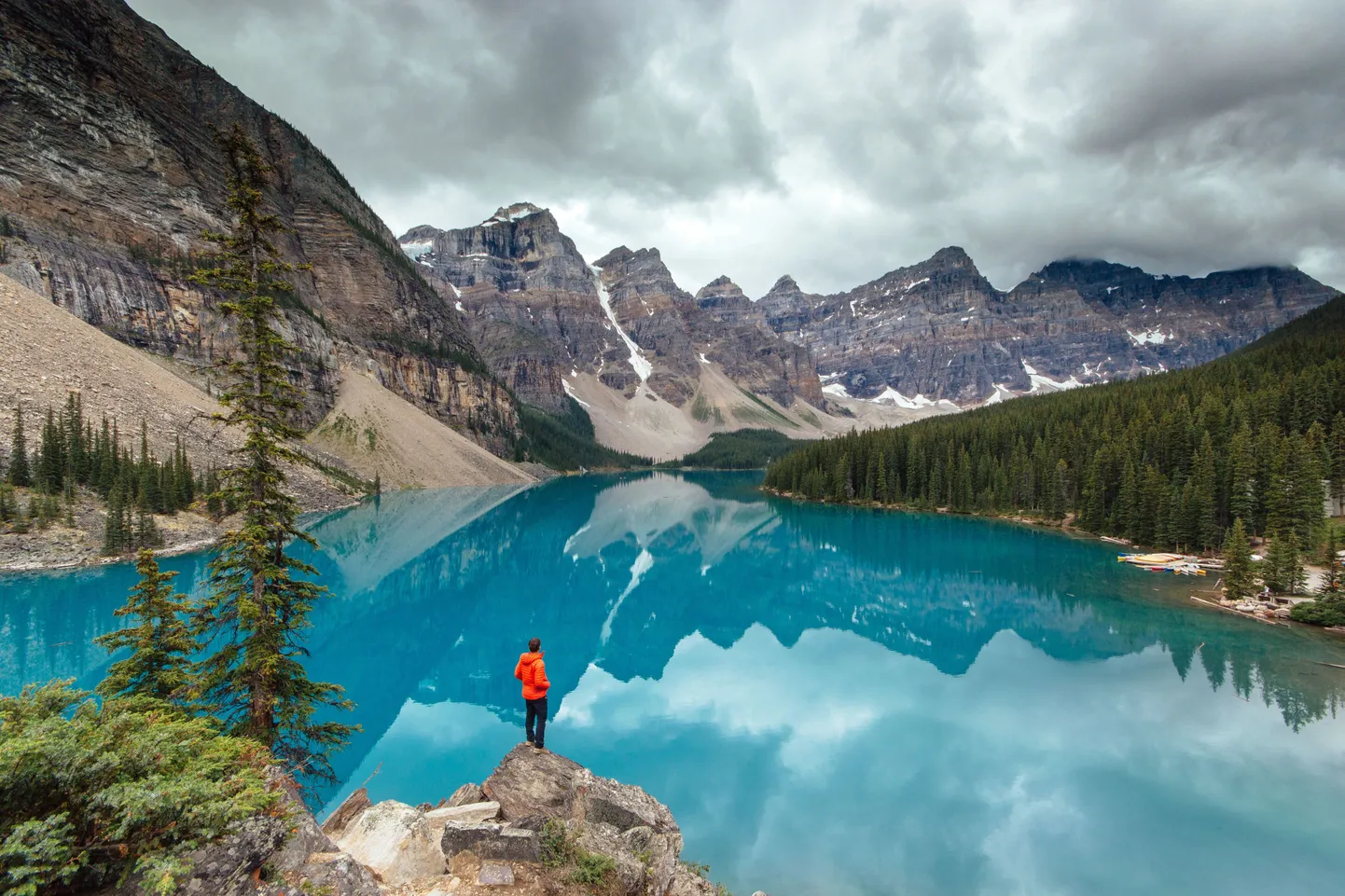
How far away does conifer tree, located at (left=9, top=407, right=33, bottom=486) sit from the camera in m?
38.9

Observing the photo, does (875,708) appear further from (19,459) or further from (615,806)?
(19,459)

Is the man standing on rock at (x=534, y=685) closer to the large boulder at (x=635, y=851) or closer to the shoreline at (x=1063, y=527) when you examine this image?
the large boulder at (x=635, y=851)

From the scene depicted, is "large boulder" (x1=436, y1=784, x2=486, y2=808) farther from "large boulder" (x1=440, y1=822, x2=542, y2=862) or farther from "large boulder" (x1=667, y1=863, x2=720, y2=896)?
"large boulder" (x1=667, y1=863, x2=720, y2=896)

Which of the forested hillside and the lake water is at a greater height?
the forested hillside

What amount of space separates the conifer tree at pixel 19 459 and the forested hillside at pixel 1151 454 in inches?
3125

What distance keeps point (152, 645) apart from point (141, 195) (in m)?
108

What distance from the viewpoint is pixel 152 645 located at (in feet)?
33.0

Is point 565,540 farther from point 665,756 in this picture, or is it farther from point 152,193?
point 152,193

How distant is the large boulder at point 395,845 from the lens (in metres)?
7.95

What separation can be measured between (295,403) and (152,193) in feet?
351

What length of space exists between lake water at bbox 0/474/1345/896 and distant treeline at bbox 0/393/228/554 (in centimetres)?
619

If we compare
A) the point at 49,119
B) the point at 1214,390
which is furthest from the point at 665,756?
the point at 49,119

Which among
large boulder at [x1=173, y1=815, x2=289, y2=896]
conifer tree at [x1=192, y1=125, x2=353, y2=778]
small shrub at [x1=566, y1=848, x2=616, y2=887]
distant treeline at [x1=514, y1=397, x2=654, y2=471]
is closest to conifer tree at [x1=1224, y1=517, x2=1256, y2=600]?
small shrub at [x1=566, y1=848, x2=616, y2=887]

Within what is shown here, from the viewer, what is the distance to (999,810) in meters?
13.8
